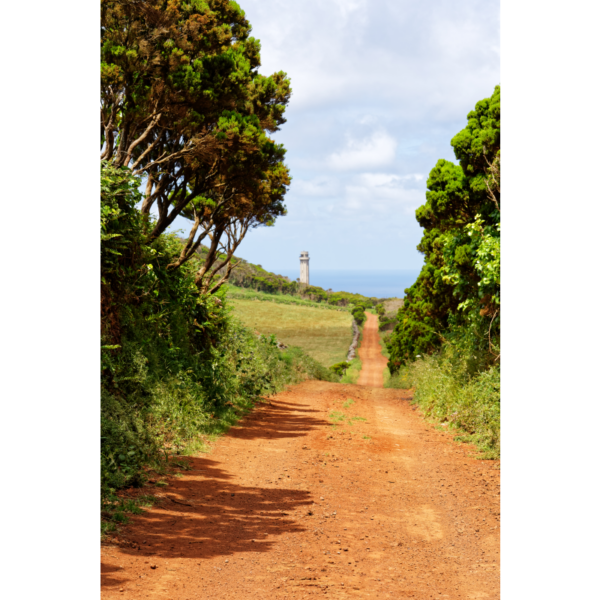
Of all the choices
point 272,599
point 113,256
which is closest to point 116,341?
point 113,256

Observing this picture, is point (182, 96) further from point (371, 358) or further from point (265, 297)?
point (265, 297)

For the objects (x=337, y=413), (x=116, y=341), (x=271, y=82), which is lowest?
(x=337, y=413)

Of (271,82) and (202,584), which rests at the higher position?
(271,82)

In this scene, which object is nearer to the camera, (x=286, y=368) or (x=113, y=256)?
(x=113, y=256)

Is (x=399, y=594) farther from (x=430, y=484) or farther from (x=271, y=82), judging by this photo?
(x=271, y=82)

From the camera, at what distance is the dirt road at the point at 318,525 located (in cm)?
402

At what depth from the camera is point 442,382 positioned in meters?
11.7

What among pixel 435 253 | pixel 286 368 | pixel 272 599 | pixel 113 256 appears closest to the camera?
pixel 272 599

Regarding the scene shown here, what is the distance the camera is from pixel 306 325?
1743 inches

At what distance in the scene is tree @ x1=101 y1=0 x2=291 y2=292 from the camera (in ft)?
29.0

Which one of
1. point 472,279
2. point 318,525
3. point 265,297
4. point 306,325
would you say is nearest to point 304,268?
point 265,297

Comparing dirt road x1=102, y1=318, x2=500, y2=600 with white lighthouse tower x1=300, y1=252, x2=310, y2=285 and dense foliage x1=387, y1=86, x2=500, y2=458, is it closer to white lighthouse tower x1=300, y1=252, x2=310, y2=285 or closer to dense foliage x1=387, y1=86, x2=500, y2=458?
dense foliage x1=387, y1=86, x2=500, y2=458

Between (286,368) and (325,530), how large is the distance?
12753mm

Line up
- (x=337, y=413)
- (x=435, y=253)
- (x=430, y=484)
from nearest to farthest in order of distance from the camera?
(x=430, y=484) → (x=337, y=413) → (x=435, y=253)
